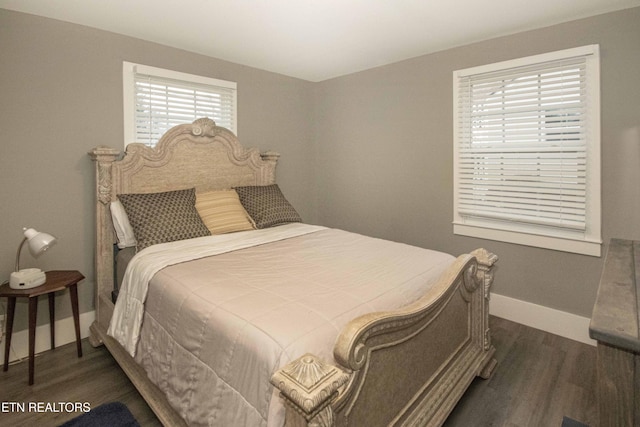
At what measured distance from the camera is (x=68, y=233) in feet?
8.57

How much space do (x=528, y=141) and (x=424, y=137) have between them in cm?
89

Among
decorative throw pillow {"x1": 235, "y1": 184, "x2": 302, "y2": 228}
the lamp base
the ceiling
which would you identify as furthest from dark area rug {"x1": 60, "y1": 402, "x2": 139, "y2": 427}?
the ceiling

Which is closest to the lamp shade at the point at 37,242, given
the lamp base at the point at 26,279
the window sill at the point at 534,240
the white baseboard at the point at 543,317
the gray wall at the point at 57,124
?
the lamp base at the point at 26,279

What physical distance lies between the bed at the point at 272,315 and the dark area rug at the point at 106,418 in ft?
0.46

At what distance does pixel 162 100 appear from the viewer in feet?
9.77

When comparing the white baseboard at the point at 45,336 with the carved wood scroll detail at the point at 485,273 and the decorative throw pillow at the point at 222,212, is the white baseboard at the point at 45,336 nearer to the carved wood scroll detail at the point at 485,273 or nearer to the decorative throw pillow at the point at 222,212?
the decorative throw pillow at the point at 222,212

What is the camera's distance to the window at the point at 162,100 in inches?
110

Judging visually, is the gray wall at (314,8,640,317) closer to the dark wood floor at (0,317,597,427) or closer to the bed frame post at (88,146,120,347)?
the dark wood floor at (0,317,597,427)

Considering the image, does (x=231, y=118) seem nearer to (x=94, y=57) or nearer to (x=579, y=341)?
(x=94, y=57)

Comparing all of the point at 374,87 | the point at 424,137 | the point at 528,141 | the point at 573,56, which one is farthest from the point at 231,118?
the point at 573,56

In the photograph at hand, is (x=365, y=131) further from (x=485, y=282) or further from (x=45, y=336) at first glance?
(x=45, y=336)

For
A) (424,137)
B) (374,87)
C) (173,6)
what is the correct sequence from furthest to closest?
(374,87) → (424,137) → (173,6)

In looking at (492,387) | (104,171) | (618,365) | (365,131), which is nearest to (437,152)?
(365,131)

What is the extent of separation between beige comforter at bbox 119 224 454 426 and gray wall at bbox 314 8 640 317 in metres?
1.14
